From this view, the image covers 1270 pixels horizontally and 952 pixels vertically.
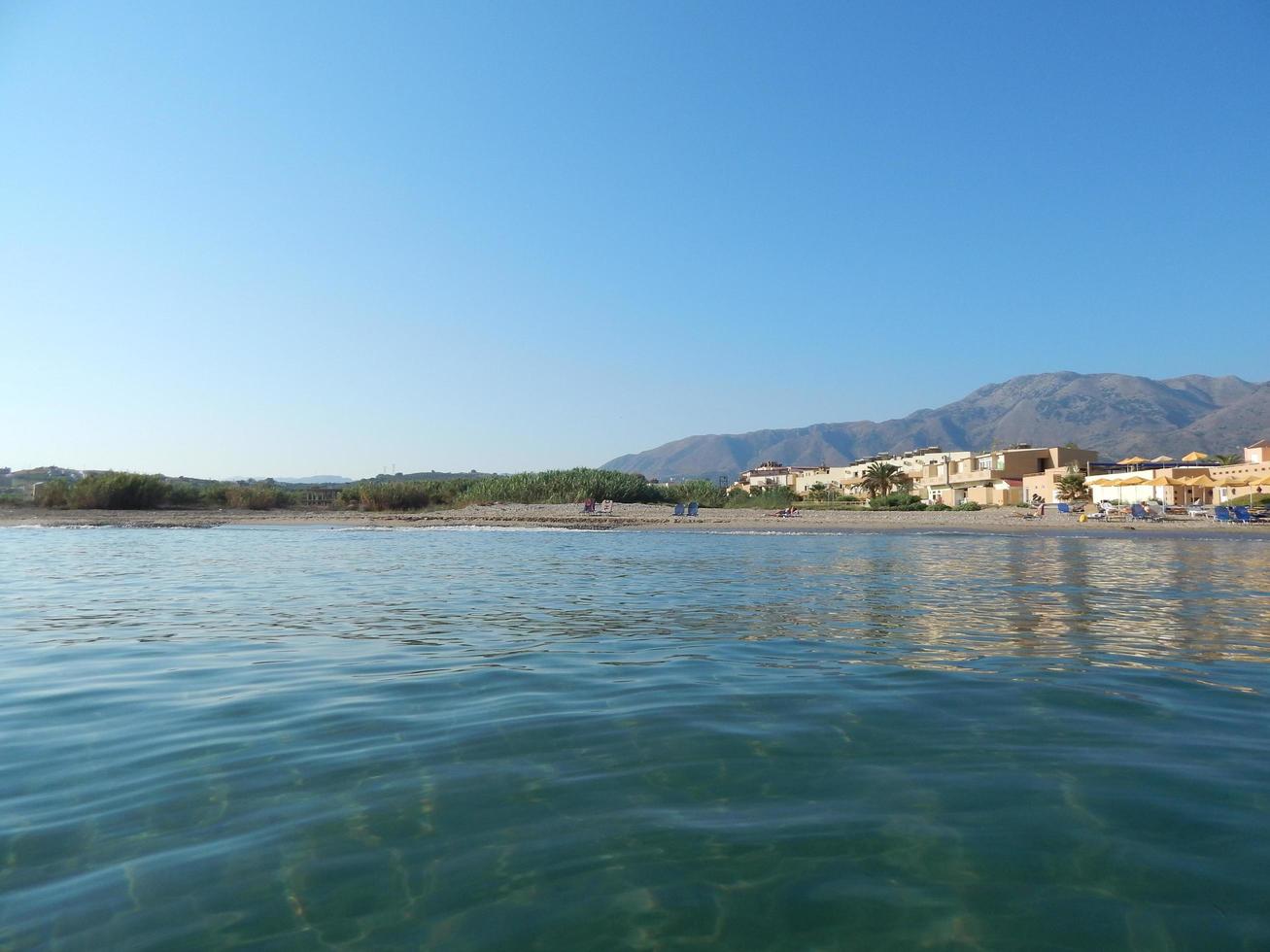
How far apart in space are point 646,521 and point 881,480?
119 ft

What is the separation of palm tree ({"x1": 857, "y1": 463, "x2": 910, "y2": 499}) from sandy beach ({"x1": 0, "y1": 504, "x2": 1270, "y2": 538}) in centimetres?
2234

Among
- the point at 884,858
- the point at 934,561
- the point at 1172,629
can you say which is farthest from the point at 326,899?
the point at 934,561

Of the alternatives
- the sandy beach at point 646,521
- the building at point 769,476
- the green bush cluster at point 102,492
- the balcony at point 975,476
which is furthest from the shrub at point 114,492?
the building at point 769,476

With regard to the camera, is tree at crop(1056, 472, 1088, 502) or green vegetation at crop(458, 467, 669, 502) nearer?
tree at crop(1056, 472, 1088, 502)

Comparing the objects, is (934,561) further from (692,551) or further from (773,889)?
(773,889)

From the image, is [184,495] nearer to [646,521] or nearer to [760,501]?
[646,521]

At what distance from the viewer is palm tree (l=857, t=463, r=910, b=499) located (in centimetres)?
7756

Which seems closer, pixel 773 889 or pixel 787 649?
pixel 773 889

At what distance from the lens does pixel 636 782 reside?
481cm

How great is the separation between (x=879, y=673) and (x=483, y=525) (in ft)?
137

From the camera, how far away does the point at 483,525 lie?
157 ft

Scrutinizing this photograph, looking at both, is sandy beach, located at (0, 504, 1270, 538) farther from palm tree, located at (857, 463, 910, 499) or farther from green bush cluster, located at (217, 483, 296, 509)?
palm tree, located at (857, 463, 910, 499)

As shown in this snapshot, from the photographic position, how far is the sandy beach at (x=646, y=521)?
38750 millimetres

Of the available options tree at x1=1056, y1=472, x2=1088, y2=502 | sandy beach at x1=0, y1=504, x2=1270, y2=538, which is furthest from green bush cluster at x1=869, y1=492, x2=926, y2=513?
tree at x1=1056, y1=472, x2=1088, y2=502
